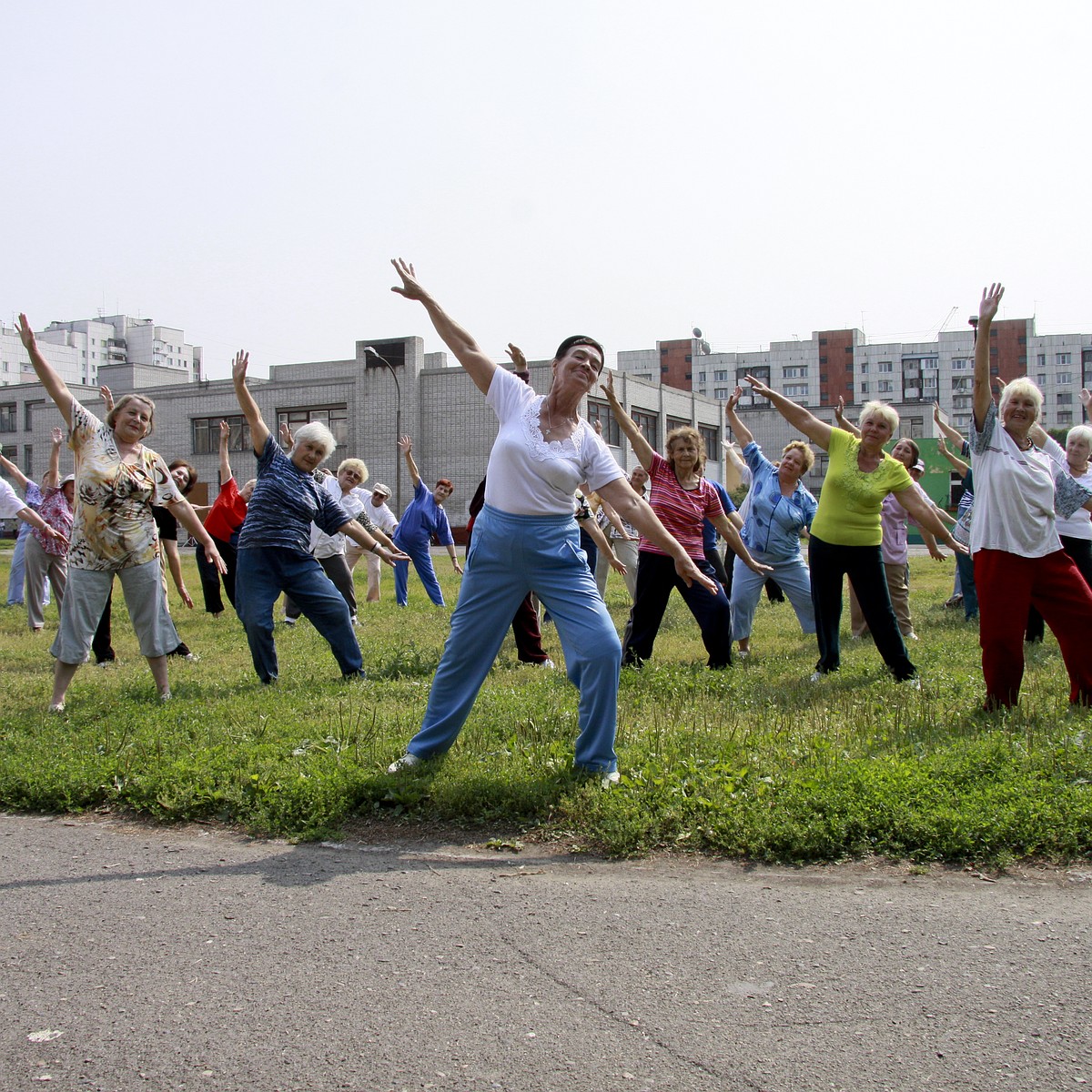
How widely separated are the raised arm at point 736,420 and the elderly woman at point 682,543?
61cm

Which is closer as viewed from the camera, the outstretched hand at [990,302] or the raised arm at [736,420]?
the outstretched hand at [990,302]

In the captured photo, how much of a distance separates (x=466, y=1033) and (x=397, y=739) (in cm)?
318

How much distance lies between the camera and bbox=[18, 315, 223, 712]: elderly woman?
7387 millimetres

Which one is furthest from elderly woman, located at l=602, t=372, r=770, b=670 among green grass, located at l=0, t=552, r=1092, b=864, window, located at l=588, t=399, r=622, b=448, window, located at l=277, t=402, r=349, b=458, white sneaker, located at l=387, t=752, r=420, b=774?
window, located at l=277, t=402, r=349, b=458

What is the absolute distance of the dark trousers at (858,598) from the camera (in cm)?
798

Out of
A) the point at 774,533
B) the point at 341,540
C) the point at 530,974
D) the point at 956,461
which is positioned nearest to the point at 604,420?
the point at 341,540

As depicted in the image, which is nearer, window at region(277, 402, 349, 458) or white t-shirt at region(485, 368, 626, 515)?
white t-shirt at region(485, 368, 626, 515)

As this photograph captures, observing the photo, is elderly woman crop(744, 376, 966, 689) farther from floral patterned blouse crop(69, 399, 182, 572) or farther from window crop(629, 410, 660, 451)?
window crop(629, 410, 660, 451)

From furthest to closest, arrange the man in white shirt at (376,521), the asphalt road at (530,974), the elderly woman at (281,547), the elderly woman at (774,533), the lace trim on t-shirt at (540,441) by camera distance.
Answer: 1. the man in white shirt at (376,521)
2. the elderly woman at (774,533)
3. the elderly woman at (281,547)
4. the lace trim on t-shirt at (540,441)
5. the asphalt road at (530,974)

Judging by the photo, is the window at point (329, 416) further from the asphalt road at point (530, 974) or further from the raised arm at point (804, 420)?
the asphalt road at point (530, 974)

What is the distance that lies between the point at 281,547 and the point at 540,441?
3.48 meters

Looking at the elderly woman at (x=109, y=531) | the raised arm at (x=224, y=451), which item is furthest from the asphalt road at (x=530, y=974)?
the raised arm at (x=224, y=451)

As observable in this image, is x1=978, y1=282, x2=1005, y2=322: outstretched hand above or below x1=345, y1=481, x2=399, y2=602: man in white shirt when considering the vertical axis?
above

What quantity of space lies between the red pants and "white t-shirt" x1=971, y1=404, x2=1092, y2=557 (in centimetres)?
8
